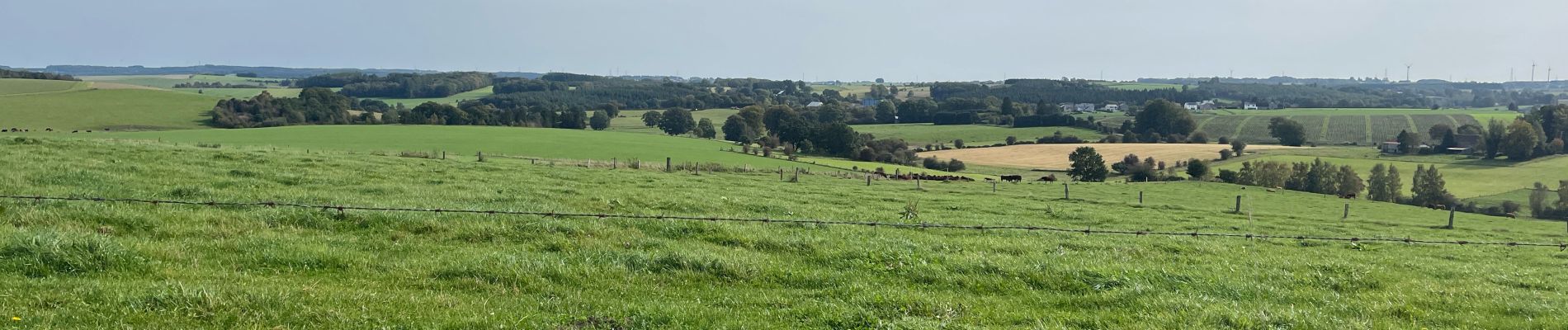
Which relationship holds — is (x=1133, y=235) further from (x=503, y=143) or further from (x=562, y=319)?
(x=503, y=143)

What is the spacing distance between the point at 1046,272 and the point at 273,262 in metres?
9.07

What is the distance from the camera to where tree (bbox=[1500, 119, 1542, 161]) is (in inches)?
4469

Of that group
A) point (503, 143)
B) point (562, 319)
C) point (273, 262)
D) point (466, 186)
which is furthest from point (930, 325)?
point (503, 143)

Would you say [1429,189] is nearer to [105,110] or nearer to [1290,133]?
[1290,133]

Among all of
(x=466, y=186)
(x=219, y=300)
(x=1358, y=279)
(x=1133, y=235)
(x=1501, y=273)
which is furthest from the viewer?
(x=466, y=186)

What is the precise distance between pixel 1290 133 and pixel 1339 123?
121ft

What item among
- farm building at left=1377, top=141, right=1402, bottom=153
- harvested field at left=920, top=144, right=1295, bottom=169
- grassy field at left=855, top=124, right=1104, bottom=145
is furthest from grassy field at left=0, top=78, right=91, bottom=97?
farm building at left=1377, top=141, right=1402, bottom=153

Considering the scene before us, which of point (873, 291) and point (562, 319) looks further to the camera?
point (873, 291)

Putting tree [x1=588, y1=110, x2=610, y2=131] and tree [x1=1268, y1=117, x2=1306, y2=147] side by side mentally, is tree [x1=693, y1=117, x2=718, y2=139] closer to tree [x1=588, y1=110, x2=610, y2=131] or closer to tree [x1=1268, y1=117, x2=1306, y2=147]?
tree [x1=588, y1=110, x2=610, y2=131]

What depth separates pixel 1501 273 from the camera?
15273 mm

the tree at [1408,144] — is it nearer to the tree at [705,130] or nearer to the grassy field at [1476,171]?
the grassy field at [1476,171]

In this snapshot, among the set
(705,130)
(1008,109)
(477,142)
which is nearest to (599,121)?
(705,130)

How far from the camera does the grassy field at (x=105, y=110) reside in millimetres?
83188

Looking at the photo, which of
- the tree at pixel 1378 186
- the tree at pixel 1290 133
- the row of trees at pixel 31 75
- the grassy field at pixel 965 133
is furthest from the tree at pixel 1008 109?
the row of trees at pixel 31 75
